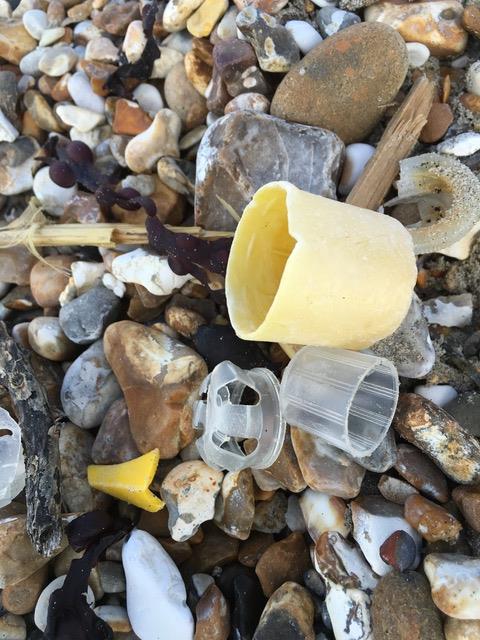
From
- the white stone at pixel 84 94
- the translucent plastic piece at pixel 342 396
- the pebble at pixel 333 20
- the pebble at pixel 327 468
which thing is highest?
the pebble at pixel 333 20

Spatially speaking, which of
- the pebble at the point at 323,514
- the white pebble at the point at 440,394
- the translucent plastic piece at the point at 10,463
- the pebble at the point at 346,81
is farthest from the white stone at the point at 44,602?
the pebble at the point at 346,81

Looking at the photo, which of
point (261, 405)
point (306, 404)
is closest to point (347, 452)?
point (306, 404)

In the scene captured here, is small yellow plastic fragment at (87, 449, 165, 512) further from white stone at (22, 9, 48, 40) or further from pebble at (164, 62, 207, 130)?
white stone at (22, 9, 48, 40)

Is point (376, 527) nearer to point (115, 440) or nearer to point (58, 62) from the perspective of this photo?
point (115, 440)

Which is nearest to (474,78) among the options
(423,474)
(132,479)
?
(423,474)

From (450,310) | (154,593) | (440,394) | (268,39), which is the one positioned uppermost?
(268,39)

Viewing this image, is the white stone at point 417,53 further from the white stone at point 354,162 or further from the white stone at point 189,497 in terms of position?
the white stone at point 189,497
